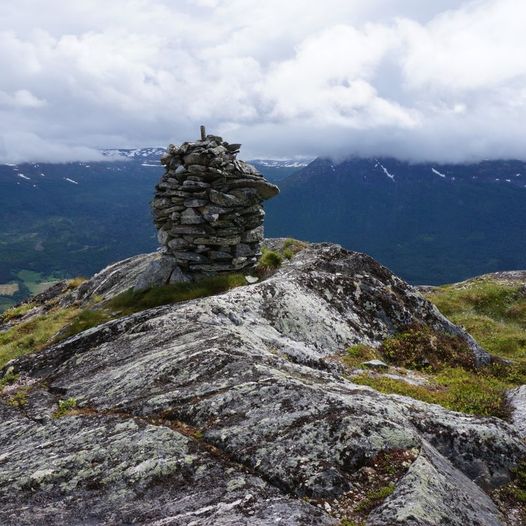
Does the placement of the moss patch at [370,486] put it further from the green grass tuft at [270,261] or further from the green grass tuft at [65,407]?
the green grass tuft at [270,261]

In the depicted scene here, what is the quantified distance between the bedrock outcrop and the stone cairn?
279 inches

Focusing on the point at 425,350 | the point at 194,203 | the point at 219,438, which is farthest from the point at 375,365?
the point at 194,203

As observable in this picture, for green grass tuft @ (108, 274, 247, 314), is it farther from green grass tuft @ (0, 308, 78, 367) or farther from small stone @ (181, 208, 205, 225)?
green grass tuft @ (0, 308, 78, 367)

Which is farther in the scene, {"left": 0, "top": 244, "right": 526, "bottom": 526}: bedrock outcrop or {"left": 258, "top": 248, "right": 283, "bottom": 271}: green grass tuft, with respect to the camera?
{"left": 258, "top": 248, "right": 283, "bottom": 271}: green grass tuft

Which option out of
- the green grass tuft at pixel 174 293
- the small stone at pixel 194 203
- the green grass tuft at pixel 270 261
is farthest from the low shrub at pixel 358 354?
the small stone at pixel 194 203

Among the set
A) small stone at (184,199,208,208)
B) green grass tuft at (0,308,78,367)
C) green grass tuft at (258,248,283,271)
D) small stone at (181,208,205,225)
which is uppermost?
small stone at (184,199,208,208)

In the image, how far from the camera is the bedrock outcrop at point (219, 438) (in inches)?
432

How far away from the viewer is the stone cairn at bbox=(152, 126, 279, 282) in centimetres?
2734

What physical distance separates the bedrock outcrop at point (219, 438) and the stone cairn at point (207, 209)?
7097 millimetres

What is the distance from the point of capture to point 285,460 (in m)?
11.9

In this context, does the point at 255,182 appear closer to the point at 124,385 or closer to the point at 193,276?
the point at 193,276

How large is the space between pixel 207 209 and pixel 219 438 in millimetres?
16318

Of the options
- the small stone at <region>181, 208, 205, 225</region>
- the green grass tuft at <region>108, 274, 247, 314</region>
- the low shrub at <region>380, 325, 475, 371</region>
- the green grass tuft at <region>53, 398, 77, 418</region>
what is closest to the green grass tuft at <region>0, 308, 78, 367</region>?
the green grass tuft at <region>108, 274, 247, 314</region>

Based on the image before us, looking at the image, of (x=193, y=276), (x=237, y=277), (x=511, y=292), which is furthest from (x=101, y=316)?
(x=511, y=292)
